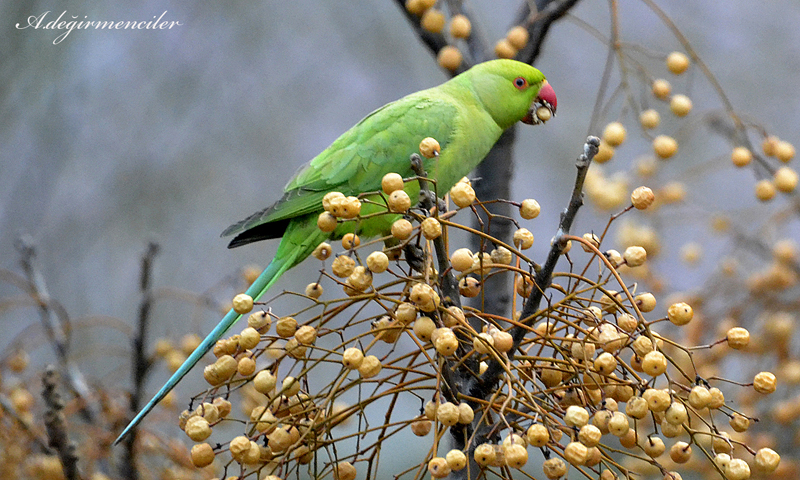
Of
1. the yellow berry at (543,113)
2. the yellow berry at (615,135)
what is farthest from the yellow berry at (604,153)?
the yellow berry at (543,113)

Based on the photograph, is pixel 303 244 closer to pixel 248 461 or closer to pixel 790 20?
pixel 248 461

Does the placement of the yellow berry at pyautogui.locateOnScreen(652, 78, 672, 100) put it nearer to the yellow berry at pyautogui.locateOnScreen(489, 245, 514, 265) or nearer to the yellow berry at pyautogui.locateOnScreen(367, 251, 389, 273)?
the yellow berry at pyautogui.locateOnScreen(489, 245, 514, 265)

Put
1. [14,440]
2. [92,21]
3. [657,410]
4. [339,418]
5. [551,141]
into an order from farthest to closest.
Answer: [551,141] → [92,21] → [14,440] → [339,418] → [657,410]

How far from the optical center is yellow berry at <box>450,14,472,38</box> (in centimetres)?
192

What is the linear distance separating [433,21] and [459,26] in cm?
7

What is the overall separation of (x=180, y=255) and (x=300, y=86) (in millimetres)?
1284

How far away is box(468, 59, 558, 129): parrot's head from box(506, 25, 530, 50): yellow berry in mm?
54

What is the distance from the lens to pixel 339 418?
1.04 metres

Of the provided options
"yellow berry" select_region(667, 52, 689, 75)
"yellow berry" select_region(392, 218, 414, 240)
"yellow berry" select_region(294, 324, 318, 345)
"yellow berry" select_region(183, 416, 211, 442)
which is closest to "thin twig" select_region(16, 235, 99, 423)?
"yellow berry" select_region(183, 416, 211, 442)

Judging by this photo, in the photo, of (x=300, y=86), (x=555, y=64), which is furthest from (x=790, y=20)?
(x=300, y=86)

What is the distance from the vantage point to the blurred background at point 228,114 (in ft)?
13.4

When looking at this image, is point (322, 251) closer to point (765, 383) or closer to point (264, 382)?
point (264, 382)

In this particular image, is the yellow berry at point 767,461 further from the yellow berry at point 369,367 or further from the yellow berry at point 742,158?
the yellow berry at point 742,158

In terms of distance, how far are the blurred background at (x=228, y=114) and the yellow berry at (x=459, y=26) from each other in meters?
2.18
